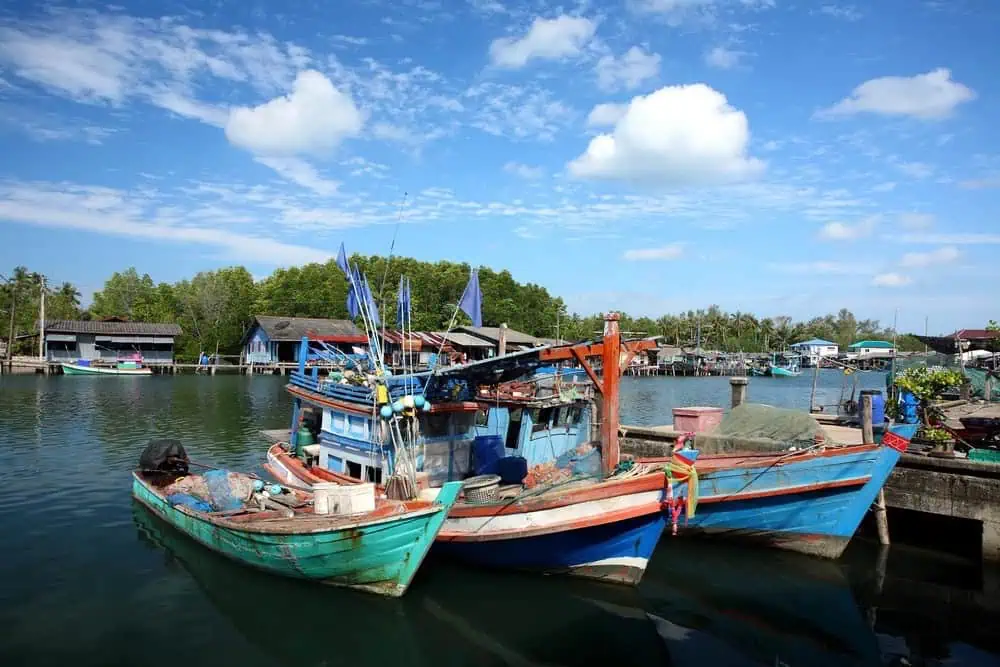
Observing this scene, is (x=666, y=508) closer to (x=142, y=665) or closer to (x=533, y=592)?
(x=533, y=592)

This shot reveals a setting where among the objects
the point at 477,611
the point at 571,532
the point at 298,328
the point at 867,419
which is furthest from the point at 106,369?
the point at 867,419

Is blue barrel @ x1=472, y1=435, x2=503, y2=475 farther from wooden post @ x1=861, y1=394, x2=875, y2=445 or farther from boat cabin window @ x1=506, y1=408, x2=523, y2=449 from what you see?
wooden post @ x1=861, y1=394, x2=875, y2=445

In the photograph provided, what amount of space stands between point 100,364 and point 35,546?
56.1m

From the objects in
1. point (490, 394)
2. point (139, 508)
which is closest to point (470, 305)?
point (490, 394)

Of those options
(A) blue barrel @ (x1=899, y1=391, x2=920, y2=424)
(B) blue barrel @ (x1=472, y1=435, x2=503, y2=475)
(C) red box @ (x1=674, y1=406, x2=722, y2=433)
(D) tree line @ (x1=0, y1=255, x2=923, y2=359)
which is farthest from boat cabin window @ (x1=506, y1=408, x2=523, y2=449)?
(D) tree line @ (x1=0, y1=255, x2=923, y2=359)

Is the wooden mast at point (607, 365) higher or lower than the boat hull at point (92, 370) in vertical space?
higher

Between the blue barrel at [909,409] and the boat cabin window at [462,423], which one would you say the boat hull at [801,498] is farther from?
the boat cabin window at [462,423]

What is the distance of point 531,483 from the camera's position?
1337cm

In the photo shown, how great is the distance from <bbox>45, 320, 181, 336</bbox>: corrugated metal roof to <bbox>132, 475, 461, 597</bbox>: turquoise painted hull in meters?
63.7

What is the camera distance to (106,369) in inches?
2370

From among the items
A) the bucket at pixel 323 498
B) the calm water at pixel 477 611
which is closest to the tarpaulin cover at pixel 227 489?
the calm water at pixel 477 611

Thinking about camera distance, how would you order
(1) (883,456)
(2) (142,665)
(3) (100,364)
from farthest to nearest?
(3) (100,364) < (1) (883,456) < (2) (142,665)

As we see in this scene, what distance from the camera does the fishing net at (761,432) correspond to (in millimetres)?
14477

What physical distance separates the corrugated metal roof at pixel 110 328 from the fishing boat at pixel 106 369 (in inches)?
210
